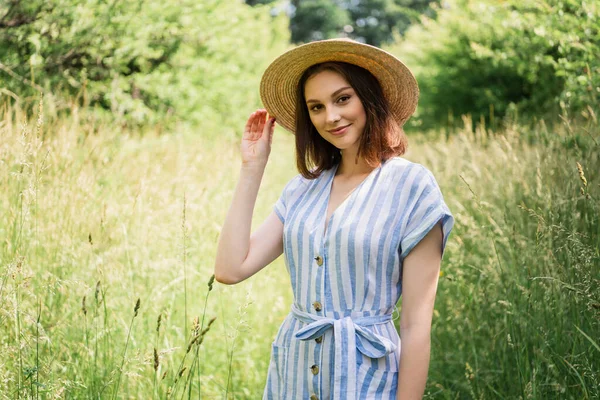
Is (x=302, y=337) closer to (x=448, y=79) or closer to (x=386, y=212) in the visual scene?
(x=386, y=212)

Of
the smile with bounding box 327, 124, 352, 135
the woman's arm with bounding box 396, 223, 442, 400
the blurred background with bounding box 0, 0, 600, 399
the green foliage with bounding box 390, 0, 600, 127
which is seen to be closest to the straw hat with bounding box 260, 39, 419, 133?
the smile with bounding box 327, 124, 352, 135

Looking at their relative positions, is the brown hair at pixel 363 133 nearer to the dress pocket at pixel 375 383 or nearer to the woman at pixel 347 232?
the woman at pixel 347 232

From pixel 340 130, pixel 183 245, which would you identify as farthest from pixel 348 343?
pixel 183 245

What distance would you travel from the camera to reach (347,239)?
168cm

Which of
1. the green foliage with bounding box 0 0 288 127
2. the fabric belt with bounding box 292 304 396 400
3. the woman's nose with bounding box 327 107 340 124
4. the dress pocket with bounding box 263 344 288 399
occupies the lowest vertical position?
the dress pocket with bounding box 263 344 288 399

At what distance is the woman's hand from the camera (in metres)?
1.99

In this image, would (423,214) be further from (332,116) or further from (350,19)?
(350,19)

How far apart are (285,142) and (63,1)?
34.1 feet

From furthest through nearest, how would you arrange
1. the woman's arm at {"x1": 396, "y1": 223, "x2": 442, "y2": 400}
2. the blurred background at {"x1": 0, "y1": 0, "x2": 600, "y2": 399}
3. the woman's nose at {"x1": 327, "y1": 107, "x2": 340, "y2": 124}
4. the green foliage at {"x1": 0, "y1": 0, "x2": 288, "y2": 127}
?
the green foliage at {"x1": 0, "y1": 0, "x2": 288, "y2": 127}, the blurred background at {"x1": 0, "y1": 0, "x2": 600, "y2": 399}, the woman's nose at {"x1": 327, "y1": 107, "x2": 340, "y2": 124}, the woman's arm at {"x1": 396, "y1": 223, "x2": 442, "y2": 400}

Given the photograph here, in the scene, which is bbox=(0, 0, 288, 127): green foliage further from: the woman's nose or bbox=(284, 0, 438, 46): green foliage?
bbox=(284, 0, 438, 46): green foliage

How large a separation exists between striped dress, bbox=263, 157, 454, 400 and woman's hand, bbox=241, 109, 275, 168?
32cm

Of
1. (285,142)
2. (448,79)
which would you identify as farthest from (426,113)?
(285,142)

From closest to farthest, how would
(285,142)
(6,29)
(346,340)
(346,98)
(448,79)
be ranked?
(346,340) < (346,98) < (6,29) < (448,79) < (285,142)

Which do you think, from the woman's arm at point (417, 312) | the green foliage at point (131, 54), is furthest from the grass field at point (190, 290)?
the green foliage at point (131, 54)
